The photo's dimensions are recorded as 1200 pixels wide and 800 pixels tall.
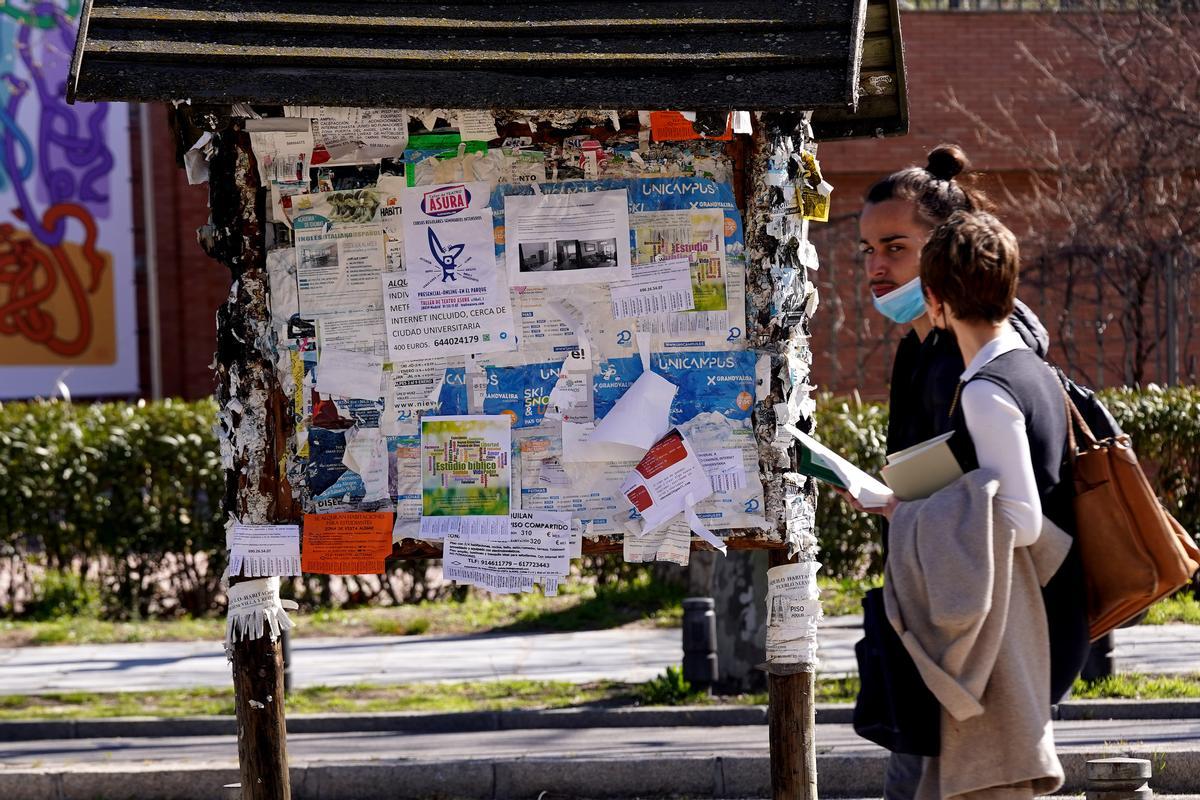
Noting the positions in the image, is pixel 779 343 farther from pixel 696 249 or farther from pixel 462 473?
pixel 462 473

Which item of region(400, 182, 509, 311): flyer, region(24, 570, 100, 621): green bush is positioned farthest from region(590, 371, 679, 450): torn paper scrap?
region(24, 570, 100, 621): green bush

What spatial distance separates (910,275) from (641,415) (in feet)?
2.94

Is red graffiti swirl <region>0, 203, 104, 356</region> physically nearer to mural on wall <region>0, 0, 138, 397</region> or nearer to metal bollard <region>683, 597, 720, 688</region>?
mural on wall <region>0, 0, 138, 397</region>

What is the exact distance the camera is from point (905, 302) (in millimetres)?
4348

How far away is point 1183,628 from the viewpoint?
10.4 meters

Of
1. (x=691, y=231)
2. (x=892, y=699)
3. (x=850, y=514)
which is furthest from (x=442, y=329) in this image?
(x=850, y=514)

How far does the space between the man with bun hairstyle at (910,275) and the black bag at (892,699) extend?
1.68 ft

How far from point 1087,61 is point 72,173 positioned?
46.9ft

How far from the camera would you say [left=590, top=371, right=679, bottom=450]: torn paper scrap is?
431cm

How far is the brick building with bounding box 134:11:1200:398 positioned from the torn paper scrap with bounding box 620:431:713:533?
15110 millimetres

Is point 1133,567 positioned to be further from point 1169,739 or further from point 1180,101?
point 1180,101

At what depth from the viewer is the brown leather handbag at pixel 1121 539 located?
3.38 metres

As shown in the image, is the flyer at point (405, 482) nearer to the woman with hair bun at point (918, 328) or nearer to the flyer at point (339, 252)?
the flyer at point (339, 252)

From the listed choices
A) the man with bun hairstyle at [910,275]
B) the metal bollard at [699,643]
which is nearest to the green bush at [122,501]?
the metal bollard at [699,643]
